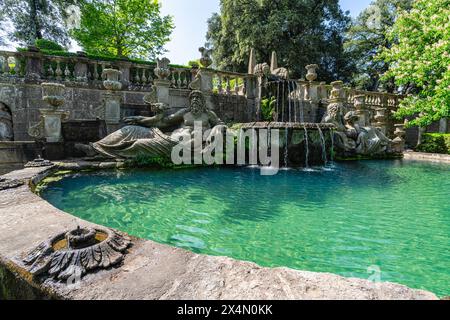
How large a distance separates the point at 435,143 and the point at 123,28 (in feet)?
76.6

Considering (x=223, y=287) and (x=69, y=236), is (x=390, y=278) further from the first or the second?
(x=69, y=236)

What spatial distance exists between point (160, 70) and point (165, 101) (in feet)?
3.57

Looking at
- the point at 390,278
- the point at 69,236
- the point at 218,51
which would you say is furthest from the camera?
the point at 218,51

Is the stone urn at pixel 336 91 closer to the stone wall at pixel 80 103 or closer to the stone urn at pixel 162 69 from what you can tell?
the stone wall at pixel 80 103

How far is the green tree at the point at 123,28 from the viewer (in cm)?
1989

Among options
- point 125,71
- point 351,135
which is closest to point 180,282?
point 125,71

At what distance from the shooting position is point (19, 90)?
8953 mm

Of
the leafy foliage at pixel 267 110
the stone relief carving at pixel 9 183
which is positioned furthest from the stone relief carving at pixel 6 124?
the leafy foliage at pixel 267 110

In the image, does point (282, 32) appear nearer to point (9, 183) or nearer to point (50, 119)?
point (50, 119)

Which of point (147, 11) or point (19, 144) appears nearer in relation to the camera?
point (19, 144)

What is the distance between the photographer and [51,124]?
6.89m

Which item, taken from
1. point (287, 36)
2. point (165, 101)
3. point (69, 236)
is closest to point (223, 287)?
point (69, 236)

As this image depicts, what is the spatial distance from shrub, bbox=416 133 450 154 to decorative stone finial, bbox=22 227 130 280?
56.7 feet

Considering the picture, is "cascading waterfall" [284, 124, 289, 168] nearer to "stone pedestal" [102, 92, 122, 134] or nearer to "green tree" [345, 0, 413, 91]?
"stone pedestal" [102, 92, 122, 134]
